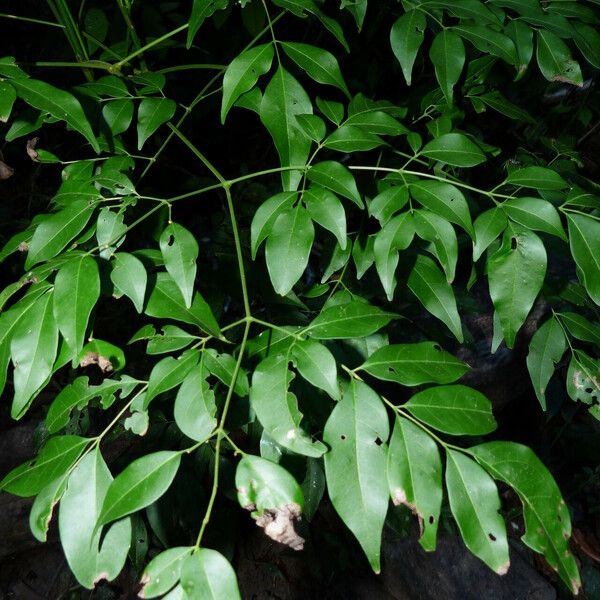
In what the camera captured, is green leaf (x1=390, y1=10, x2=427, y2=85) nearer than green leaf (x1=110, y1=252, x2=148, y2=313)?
No

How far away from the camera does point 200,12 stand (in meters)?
0.86

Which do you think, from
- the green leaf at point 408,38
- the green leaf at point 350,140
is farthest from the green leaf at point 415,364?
the green leaf at point 408,38

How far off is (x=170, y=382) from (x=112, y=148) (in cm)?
46

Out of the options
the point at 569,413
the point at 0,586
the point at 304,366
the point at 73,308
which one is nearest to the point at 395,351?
the point at 304,366

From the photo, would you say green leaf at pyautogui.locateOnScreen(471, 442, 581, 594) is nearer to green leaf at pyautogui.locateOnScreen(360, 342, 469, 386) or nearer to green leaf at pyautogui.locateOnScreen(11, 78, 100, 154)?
green leaf at pyautogui.locateOnScreen(360, 342, 469, 386)

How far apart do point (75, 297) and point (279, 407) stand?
290 mm

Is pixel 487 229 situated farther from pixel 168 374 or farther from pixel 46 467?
pixel 46 467

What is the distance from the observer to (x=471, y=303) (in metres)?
1.67

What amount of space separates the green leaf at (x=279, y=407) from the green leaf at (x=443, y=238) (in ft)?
0.91

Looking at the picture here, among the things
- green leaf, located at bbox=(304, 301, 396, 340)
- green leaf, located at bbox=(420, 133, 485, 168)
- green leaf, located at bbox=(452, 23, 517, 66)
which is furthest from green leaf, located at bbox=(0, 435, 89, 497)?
green leaf, located at bbox=(452, 23, 517, 66)

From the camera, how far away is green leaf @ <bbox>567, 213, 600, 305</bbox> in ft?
2.67

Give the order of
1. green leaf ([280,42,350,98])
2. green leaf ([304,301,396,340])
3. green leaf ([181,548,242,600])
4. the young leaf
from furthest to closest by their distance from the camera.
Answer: the young leaf
green leaf ([280,42,350,98])
green leaf ([304,301,396,340])
green leaf ([181,548,242,600])

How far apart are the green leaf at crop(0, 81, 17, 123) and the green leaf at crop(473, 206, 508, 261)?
2.19 ft

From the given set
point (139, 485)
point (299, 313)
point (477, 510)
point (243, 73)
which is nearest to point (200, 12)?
point (243, 73)
